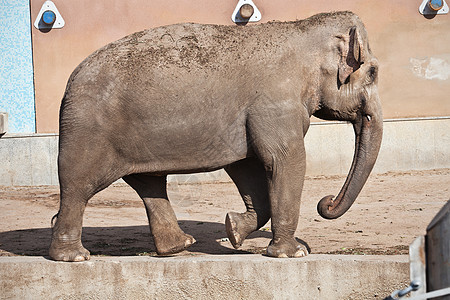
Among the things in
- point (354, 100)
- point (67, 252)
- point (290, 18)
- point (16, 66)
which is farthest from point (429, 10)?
point (67, 252)

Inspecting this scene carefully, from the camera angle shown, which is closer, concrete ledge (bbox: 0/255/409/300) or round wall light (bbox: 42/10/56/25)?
→ concrete ledge (bbox: 0/255/409/300)

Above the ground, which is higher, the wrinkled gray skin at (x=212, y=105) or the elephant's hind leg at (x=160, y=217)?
the wrinkled gray skin at (x=212, y=105)

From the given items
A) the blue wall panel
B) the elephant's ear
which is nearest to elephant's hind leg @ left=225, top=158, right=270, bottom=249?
the elephant's ear

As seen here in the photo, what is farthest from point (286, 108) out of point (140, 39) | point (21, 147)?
point (21, 147)

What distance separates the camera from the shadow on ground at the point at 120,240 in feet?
22.1

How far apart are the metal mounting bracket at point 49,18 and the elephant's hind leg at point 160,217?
21.7 feet

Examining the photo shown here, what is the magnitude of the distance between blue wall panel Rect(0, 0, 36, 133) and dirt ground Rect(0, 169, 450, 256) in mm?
1228

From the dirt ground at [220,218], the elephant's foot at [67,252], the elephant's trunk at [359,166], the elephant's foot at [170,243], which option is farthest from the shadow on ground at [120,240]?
the elephant's trunk at [359,166]

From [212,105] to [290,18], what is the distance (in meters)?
6.89

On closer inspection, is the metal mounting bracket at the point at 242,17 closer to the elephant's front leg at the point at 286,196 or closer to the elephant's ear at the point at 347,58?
the elephant's ear at the point at 347,58

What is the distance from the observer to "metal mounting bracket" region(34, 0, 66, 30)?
12.3 meters

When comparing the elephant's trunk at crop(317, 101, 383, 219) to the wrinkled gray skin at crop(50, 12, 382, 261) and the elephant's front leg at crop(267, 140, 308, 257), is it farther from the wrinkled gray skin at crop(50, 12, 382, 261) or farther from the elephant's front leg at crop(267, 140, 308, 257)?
the elephant's front leg at crop(267, 140, 308, 257)

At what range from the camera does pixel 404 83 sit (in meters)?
12.5

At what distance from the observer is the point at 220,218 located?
8820mm
